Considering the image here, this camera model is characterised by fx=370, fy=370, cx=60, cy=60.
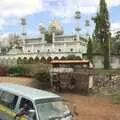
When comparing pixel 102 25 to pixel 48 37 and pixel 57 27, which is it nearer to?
pixel 48 37

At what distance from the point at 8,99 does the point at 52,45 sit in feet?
282

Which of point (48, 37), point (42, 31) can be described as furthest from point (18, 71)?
point (42, 31)

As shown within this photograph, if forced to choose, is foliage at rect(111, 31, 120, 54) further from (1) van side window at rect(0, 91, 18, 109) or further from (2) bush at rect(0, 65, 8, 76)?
(1) van side window at rect(0, 91, 18, 109)

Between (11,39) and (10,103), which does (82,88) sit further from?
(11,39)

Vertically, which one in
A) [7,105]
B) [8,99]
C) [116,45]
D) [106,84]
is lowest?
[106,84]

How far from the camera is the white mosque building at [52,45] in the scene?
89575mm

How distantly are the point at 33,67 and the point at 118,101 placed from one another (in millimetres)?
24425

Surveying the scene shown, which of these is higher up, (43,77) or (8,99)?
(8,99)

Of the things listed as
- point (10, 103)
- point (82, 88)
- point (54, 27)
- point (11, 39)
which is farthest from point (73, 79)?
point (11, 39)

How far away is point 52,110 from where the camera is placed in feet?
38.3

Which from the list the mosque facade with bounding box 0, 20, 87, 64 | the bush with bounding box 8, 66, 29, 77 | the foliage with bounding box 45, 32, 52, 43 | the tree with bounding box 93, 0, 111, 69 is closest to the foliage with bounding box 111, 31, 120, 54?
the tree with bounding box 93, 0, 111, 69

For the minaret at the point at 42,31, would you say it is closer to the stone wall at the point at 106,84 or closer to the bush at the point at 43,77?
the bush at the point at 43,77

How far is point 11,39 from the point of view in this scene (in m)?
137

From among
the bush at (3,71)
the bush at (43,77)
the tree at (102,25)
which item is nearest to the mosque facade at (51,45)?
the tree at (102,25)
